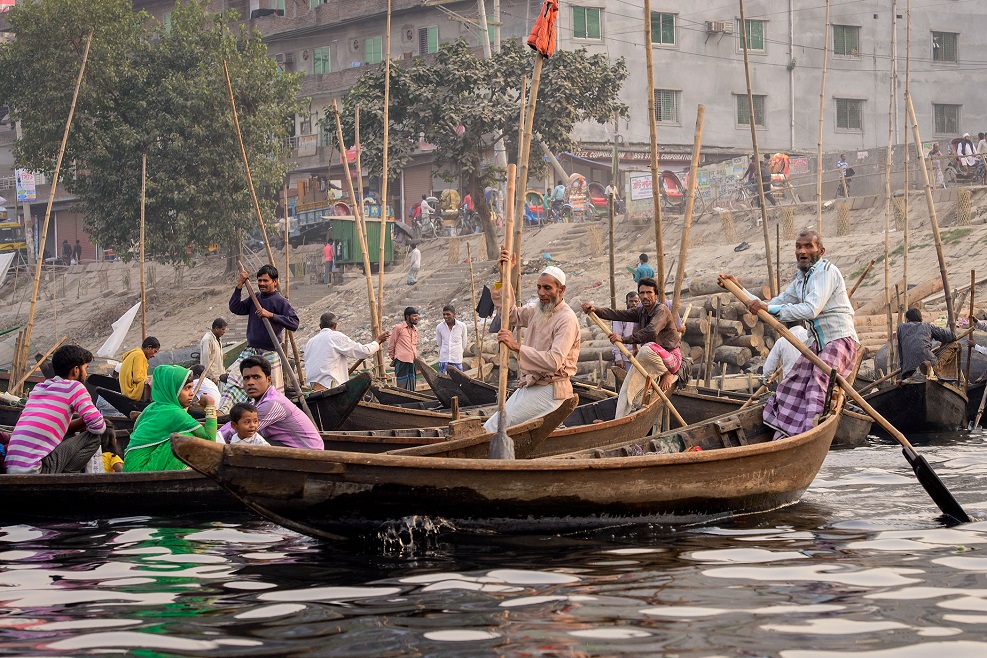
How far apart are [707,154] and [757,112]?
1.89 meters

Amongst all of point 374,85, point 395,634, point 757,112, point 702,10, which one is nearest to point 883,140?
point 757,112

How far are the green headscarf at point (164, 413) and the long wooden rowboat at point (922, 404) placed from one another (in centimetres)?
674

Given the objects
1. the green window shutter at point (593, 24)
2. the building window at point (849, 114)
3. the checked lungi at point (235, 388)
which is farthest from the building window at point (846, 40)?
the checked lungi at point (235, 388)

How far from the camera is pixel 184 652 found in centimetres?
404

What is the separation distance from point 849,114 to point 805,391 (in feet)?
90.0

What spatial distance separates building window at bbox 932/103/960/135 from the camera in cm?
3303

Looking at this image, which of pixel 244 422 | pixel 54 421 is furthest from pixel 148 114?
pixel 244 422

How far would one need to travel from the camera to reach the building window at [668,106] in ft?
102

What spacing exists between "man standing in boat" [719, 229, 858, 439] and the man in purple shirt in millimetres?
2456

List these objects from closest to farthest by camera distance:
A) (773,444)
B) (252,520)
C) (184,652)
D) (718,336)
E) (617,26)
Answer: (184,652) → (773,444) → (252,520) → (718,336) → (617,26)

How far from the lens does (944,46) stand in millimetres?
33062

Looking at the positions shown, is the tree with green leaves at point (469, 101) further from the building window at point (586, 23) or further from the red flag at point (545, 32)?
the red flag at point (545, 32)

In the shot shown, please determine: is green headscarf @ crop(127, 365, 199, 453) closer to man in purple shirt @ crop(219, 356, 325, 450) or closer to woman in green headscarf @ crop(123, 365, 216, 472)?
woman in green headscarf @ crop(123, 365, 216, 472)

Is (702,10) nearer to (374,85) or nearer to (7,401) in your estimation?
(374,85)
